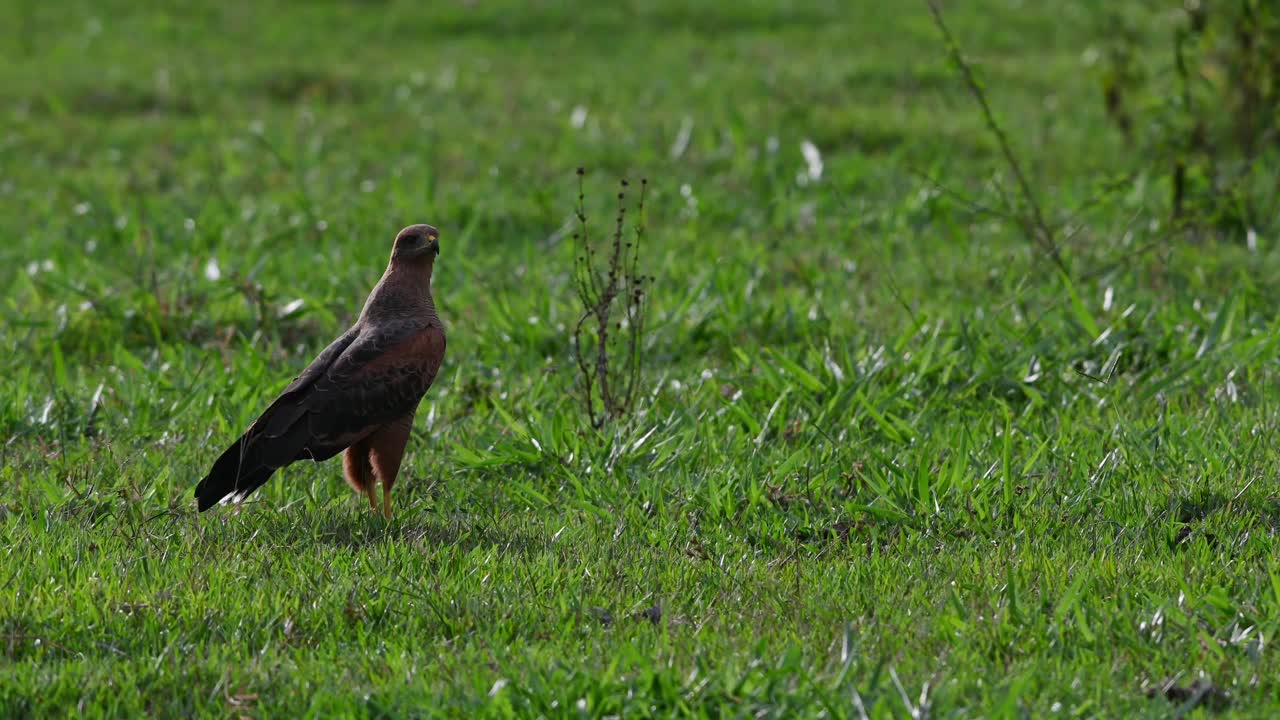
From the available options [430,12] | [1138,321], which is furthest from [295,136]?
[1138,321]

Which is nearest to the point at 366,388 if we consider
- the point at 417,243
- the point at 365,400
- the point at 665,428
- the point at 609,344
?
the point at 365,400

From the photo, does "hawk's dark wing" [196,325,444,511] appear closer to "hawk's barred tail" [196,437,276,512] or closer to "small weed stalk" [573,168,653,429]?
"hawk's barred tail" [196,437,276,512]

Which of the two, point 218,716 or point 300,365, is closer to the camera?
point 218,716

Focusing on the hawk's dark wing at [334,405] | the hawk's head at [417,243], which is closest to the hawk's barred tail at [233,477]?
the hawk's dark wing at [334,405]

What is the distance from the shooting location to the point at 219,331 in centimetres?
707

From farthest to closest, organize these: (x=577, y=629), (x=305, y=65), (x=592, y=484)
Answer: (x=305, y=65), (x=592, y=484), (x=577, y=629)

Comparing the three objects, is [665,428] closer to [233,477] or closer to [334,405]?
[334,405]

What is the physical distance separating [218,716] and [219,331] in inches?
149

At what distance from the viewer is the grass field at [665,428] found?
3.72m

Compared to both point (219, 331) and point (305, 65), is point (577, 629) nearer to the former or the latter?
point (219, 331)

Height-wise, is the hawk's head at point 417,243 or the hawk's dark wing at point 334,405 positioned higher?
the hawk's head at point 417,243

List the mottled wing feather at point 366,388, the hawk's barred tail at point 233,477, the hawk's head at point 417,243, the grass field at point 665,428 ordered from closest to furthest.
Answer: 1. the grass field at point 665,428
2. the hawk's barred tail at point 233,477
3. the mottled wing feather at point 366,388
4. the hawk's head at point 417,243

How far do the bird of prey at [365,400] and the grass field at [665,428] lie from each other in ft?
0.53

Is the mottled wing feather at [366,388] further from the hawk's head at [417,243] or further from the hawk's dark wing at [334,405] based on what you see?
the hawk's head at [417,243]
